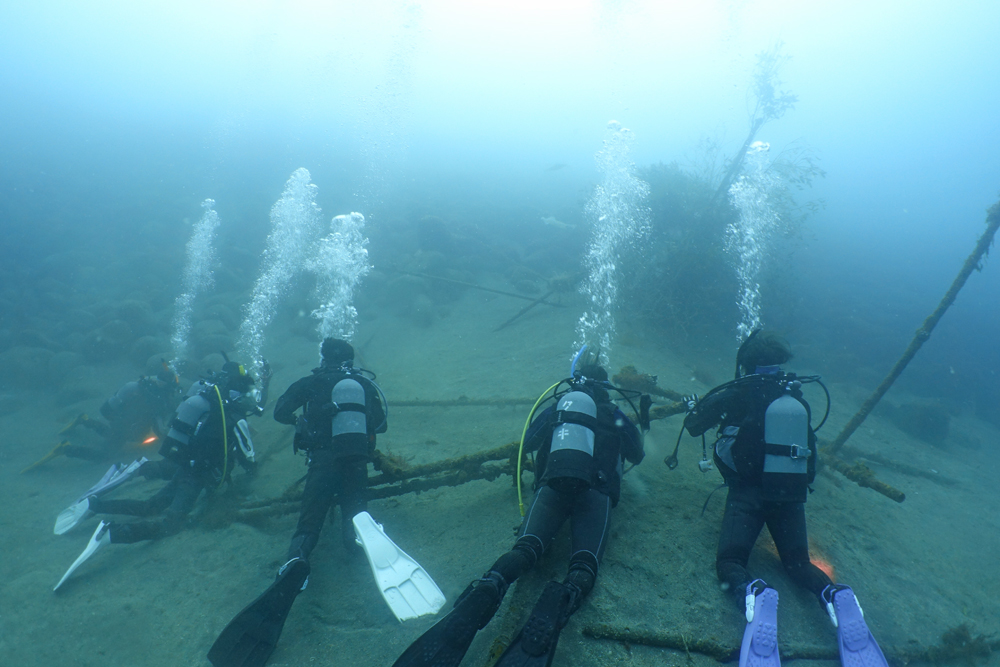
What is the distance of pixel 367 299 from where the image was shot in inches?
645

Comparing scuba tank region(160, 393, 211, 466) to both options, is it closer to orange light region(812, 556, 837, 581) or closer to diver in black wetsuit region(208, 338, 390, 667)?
diver in black wetsuit region(208, 338, 390, 667)

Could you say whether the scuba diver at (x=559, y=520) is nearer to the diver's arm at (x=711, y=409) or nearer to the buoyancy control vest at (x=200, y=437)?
the diver's arm at (x=711, y=409)

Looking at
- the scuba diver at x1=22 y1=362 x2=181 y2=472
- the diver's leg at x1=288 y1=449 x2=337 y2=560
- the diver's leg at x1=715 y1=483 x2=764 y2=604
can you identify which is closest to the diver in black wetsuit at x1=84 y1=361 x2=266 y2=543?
the diver's leg at x1=288 y1=449 x2=337 y2=560

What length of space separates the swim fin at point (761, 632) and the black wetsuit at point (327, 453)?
10.8 feet

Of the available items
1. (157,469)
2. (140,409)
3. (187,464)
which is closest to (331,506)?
(187,464)

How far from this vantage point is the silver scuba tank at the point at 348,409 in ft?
13.6

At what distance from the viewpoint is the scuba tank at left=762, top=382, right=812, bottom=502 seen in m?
3.05

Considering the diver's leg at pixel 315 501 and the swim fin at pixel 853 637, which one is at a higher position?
the swim fin at pixel 853 637

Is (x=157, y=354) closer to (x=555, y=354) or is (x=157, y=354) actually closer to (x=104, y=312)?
(x=104, y=312)

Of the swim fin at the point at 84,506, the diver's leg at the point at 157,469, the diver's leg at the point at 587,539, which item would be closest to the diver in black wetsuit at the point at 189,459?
the swim fin at the point at 84,506

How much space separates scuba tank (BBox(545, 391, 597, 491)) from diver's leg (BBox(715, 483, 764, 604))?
3.95 feet

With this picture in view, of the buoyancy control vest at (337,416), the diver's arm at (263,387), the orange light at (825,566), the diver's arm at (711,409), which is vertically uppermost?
the diver's arm at (711,409)

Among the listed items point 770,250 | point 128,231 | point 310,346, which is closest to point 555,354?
point 310,346

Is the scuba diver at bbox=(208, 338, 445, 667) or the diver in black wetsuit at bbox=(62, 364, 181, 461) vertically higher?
the scuba diver at bbox=(208, 338, 445, 667)
